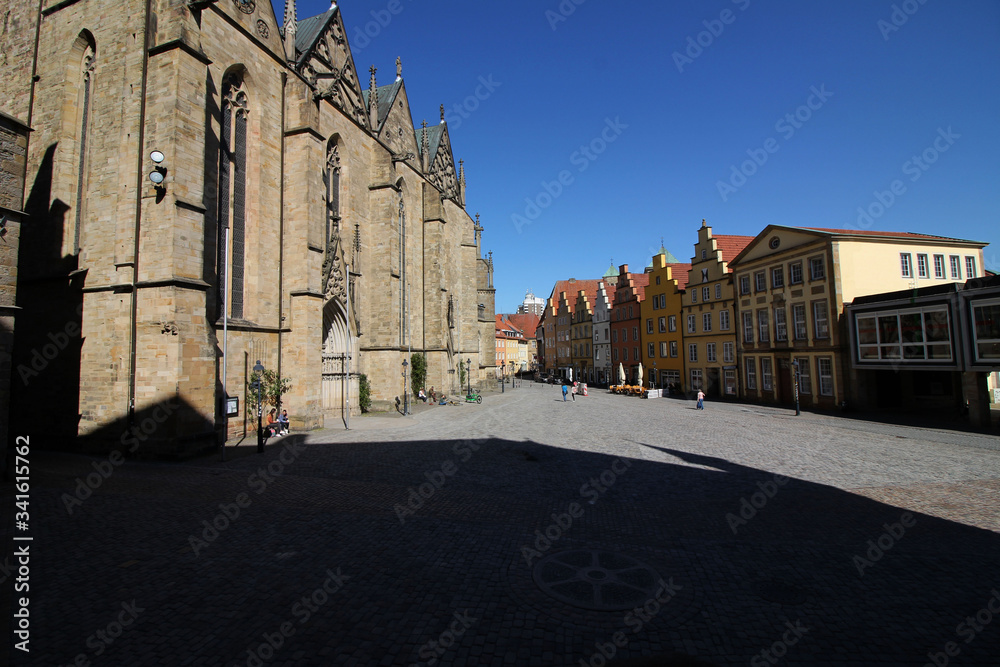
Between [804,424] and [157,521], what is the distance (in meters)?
22.2

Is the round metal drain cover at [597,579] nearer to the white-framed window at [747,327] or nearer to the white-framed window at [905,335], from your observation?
the white-framed window at [905,335]

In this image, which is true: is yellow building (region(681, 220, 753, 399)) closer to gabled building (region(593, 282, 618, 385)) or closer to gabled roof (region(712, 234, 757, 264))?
→ gabled roof (region(712, 234, 757, 264))

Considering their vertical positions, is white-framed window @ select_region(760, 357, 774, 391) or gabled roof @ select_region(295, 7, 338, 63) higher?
gabled roof @ select_region(295, 7, 338, 63)

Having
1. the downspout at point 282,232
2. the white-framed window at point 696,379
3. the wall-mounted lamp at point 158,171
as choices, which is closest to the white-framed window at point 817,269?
the white-framed window at point 696,379

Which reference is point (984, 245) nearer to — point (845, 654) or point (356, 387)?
point (845, 654)

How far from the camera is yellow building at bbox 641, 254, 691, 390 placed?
39.3 metres

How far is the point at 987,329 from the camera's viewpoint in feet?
58.4

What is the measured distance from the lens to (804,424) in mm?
20234

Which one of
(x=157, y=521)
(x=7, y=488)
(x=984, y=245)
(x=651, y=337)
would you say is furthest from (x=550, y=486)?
(x=651, y=337)

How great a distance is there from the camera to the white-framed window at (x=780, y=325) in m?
28.1

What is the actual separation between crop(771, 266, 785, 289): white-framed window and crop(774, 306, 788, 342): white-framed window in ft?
4.39

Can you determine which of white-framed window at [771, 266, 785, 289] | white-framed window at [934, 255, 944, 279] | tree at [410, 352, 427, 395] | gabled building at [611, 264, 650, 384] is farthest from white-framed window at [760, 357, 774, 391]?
tree at [410, 352, 427, 395]

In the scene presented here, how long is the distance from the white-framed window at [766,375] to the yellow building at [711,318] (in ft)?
7.85

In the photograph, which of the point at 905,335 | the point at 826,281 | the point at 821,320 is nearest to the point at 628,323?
the point at 821,320
